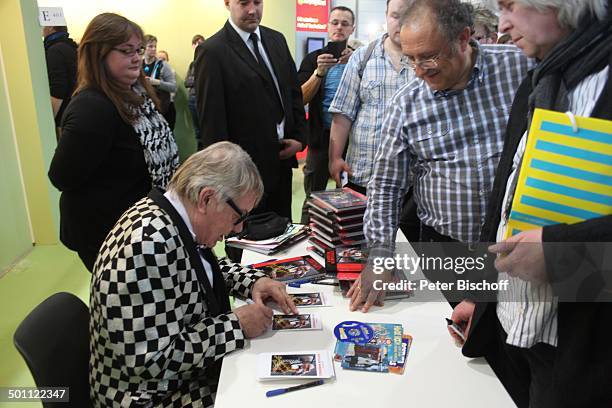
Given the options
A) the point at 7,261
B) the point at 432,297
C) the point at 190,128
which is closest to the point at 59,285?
the point at 7,261

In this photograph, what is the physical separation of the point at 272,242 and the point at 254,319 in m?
0.71

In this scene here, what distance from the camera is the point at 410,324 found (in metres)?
1.49

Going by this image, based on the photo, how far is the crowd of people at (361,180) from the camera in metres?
1.03

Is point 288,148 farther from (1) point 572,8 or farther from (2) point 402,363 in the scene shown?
(1) point 572,8

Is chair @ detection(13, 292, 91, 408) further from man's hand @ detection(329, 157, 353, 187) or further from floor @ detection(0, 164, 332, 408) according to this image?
man's hand @ detection(329, 157, 353, 187)

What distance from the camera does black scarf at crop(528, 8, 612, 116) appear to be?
0.96 meters

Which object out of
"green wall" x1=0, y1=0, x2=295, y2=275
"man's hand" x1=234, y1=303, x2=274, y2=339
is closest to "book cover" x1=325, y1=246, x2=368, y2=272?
"man's hand" x1=234, y1=303, x2=274, y2=339

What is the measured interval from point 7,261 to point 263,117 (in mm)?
2340

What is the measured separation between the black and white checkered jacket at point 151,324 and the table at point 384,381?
0.37 feet

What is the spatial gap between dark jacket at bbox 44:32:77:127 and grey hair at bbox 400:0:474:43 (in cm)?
354

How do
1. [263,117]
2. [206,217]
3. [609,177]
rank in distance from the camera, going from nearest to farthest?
[609,177], [206,217], [263,117]

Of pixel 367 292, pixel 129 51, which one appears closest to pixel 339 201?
pixel 367 292

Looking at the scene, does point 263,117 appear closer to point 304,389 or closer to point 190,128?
point 304,389

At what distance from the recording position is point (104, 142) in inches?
80.4
